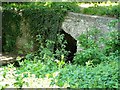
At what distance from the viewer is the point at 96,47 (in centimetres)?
665

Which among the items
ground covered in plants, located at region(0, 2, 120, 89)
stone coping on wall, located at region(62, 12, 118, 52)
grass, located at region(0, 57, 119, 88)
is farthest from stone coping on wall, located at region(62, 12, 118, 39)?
grass, located at region(0, 57, 119, 88)

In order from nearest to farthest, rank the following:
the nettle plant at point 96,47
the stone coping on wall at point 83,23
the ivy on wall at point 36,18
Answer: the nettle plant at point 96,47 < the stone coping on wall at point 83,23 < the ivy on wall at point 36,18

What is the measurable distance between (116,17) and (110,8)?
0.48 m

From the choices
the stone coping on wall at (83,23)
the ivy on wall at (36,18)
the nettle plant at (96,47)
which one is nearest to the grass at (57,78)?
the nettle plant at (96,47)

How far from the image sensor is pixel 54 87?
A: 296 cm

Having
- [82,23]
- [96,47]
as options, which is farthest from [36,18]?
[96,47]

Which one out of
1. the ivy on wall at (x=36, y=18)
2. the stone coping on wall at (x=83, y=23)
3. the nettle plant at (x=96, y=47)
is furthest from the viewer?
the ivy on wall at (x=36, y=18)

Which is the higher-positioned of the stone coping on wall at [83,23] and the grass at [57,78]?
the grass at [57,78]

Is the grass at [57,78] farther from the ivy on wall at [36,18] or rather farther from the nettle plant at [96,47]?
the ivy on wall at [36,18]

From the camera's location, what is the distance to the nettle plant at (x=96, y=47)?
600 cm

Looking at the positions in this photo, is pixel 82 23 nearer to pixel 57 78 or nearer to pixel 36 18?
pixel 36 18

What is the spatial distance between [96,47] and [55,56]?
3.81ft

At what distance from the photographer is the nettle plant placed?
5996mm

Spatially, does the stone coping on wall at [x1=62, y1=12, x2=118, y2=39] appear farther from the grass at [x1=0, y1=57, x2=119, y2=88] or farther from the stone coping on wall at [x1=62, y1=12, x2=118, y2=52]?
the grass at [x1=0, y1=57, x2=119, y2=88]
